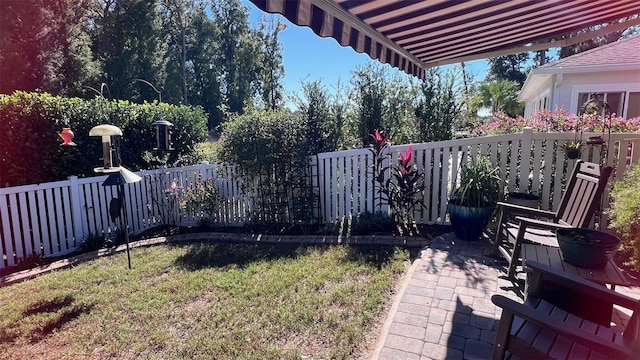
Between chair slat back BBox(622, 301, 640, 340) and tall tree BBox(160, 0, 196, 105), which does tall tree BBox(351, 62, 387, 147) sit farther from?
tall tree BBox(160, 0, 196, 105)

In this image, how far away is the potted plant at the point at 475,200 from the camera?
14.0 ft

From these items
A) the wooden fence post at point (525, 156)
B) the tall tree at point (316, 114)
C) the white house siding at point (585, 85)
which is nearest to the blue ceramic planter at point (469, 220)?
the wooden fence post at point (525, 156)

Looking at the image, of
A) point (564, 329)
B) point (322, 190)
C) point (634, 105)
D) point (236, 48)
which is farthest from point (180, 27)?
point (564, 329)

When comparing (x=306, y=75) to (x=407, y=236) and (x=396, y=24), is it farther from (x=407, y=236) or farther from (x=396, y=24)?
(x=396, y=24)

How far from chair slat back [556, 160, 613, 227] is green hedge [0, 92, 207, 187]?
19.6 feet

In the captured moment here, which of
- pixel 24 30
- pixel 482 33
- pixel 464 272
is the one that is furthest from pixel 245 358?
pixel 24 30

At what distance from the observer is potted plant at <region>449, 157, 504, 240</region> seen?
4273 millimetres

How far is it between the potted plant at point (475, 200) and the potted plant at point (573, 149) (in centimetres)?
81

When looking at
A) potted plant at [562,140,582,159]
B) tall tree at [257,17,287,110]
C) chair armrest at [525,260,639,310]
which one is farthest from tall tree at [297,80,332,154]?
tall tree at [257,17,287,110]

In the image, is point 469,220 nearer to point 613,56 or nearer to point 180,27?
point 613,56

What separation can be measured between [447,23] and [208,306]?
3.29 m

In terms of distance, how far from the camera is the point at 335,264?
392 centimetres

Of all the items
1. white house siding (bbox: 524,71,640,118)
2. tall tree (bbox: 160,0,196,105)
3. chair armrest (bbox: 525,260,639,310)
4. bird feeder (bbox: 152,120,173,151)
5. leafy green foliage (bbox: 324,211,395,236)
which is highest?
tall tree (bbox: 160,0,196,105)

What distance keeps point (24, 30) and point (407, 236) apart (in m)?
18.9
